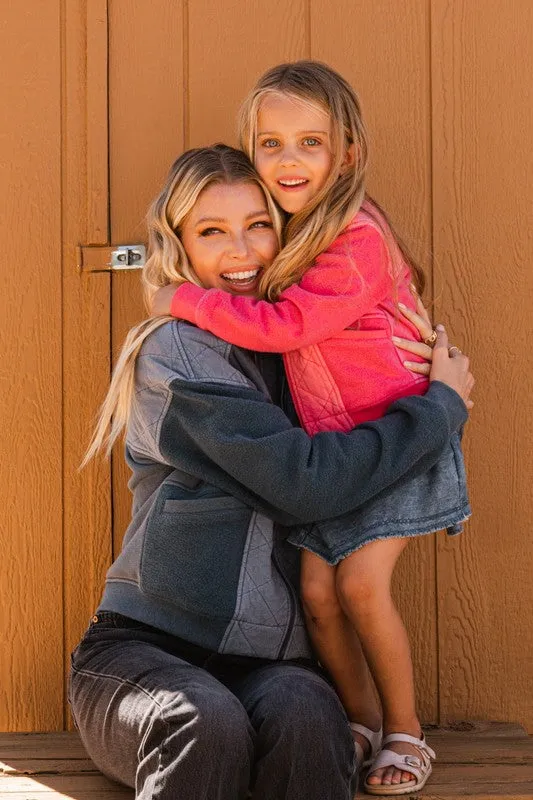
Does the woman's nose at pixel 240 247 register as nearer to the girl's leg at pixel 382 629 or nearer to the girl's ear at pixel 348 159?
the girl's ear at pixel 348 159

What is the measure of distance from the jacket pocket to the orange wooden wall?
2.03ft

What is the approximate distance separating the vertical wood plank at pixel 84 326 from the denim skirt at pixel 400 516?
0.70m

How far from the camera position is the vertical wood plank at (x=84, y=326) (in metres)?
2.77

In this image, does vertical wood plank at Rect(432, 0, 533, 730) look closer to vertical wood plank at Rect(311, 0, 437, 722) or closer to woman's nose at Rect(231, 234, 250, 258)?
vertical wood plank at Rect(311, 0, 437, 722)

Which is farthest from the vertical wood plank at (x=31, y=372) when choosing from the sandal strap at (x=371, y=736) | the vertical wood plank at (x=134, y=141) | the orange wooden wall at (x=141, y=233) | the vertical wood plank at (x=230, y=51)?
the sandal strap at (x=371, y=736)

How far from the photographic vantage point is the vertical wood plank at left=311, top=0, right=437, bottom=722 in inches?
108

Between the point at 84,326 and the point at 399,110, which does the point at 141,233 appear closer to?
the point at 84,326

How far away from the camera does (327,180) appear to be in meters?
2.40

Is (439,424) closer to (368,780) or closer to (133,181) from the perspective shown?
(368,780)

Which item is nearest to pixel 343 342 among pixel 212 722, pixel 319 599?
pixel 319 599

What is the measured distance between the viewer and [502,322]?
9.02ft

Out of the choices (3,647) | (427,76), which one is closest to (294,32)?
(427,76)

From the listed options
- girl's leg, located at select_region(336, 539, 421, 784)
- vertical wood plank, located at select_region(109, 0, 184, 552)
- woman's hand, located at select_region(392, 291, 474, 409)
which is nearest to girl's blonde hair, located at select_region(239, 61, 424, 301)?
woman's hand, located at select_region(392, 291, 474, 409)

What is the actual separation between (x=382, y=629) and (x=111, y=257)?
1.15 metres
